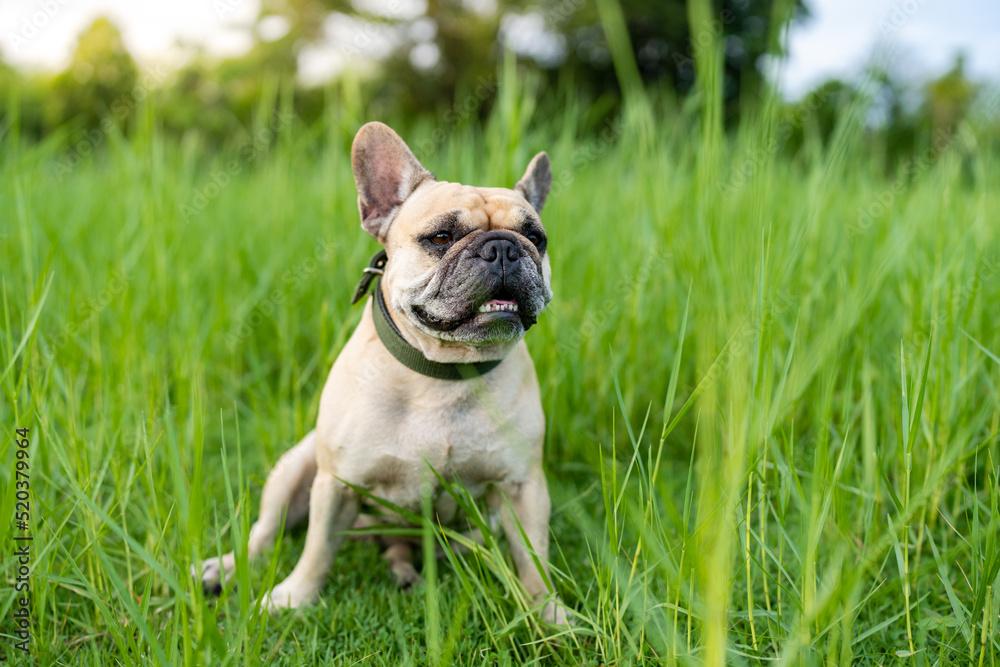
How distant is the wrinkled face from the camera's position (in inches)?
85.3

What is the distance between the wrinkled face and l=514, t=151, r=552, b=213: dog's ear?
11.1 inches

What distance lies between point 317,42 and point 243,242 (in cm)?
2454

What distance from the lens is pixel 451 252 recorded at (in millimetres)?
2250

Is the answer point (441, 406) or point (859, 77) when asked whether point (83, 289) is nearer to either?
point (441, 406)

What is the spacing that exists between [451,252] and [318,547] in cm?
121

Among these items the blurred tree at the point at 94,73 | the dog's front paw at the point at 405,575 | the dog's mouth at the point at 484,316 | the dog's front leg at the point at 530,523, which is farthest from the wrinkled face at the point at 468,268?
the blurred tree at the point at 94,73

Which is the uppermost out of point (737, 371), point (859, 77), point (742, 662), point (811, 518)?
point (859, 77)

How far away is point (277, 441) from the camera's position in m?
3.40

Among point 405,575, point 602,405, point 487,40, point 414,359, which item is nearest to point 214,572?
point 405,575

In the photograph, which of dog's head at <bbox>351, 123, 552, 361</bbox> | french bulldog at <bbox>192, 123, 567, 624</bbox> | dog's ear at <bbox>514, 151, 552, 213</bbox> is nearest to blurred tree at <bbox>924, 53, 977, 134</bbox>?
dog's ear at <bbox>514, 151, 552, 213</bbox>

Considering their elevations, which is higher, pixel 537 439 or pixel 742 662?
pixel 537 439

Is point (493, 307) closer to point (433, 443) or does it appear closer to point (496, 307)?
point (496, 307)

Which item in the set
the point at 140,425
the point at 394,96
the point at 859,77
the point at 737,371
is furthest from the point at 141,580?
the point at 394,96

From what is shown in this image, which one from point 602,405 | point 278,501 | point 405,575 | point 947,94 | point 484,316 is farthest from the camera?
point 947,94
